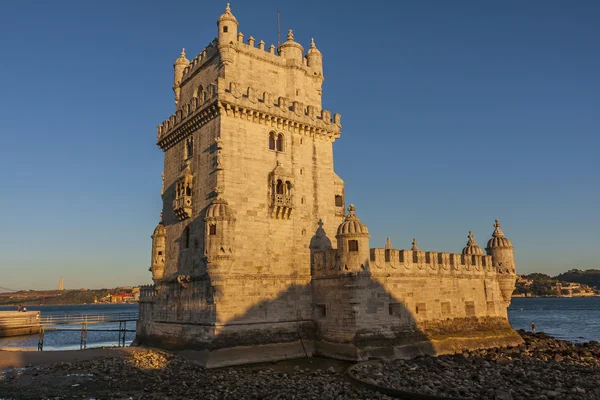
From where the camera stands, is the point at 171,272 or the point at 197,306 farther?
the point at 171,272

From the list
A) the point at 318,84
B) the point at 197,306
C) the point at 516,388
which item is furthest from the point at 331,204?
the point at 516,388

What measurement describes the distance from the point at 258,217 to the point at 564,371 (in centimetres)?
1811

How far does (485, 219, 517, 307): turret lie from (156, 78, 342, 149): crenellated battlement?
1612cm

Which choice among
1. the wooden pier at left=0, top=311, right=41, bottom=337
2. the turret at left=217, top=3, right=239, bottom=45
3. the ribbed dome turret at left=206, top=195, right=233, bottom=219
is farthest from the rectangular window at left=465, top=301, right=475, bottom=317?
the wooden pier at left=0, top=311, right=41, bottom=337

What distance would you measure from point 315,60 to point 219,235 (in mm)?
15460

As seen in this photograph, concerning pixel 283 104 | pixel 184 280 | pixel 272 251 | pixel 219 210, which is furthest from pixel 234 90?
pixel 184 280

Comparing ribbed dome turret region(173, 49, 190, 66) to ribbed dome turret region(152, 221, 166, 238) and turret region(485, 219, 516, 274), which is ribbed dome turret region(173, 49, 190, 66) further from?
turret region(485, 219, 516, 274)

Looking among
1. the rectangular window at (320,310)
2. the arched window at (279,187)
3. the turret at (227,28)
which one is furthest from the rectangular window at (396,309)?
the turret at (227,28)

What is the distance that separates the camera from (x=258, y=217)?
2750cm

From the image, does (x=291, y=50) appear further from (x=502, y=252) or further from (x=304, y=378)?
(x=502, y=252)

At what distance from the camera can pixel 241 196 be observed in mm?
27141

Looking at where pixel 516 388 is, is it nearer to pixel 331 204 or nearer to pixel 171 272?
pixel 331 204

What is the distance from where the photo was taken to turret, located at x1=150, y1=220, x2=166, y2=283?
30641 millimetres

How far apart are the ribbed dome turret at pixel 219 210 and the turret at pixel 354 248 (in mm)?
6539
